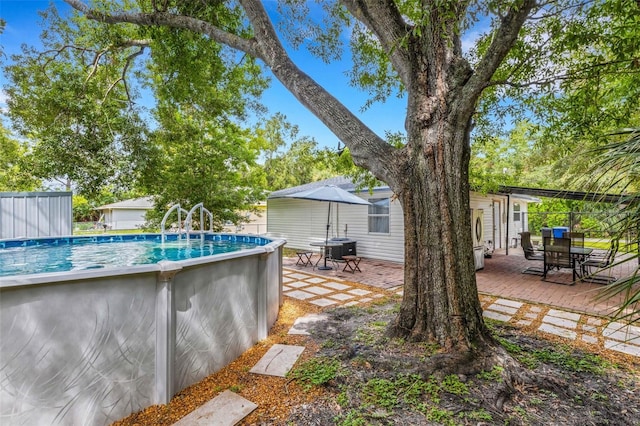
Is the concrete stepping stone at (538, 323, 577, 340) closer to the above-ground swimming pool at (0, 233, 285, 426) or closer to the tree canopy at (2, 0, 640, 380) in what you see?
the tree canopy at (2, 0, 640, 380)

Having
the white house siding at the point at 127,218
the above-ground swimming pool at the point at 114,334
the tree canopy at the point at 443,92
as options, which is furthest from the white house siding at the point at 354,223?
the white house siding at the point at 127,218

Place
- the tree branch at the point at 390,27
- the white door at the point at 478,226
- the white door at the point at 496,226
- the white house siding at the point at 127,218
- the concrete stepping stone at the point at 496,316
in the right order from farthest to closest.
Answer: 1. the white house siding at the point at 127,218
2. the white door at the point at 496,226
3. the white door at the point at 478,226
4. the concrete stepping stone at the point at 496,316
5. the tree branch at the point at 390,27

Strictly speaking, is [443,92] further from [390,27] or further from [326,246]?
[326,246]

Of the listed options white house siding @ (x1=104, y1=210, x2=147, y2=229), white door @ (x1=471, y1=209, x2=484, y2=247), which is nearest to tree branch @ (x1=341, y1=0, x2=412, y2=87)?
white door @ (x1=471, y1=209, x2=484, y2=247)

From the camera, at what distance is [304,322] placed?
4340mm

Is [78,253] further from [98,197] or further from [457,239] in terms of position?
[457,239]

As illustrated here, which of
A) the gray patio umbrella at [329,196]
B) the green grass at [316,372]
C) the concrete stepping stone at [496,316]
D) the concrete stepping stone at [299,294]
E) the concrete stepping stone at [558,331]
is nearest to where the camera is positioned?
the green grass at [316,372]

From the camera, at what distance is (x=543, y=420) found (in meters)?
2.27

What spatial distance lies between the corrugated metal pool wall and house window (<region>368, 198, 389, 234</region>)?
8239mm

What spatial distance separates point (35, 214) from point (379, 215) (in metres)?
9.01

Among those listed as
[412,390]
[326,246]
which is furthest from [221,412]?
[326,246]

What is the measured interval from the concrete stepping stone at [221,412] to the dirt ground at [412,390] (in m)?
0.07

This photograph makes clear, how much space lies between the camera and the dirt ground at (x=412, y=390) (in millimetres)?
2303

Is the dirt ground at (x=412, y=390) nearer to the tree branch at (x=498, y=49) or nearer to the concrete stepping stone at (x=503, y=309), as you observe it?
the concrete stepping stone at (x=503, y=309)
